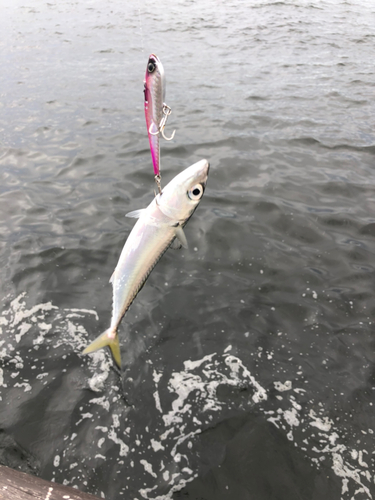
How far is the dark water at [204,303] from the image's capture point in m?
3.62

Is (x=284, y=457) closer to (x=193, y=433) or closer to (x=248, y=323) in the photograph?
(x=193, y=433)

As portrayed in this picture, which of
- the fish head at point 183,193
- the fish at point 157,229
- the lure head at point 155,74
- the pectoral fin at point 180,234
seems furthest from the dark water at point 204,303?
the lure head at point 155,74

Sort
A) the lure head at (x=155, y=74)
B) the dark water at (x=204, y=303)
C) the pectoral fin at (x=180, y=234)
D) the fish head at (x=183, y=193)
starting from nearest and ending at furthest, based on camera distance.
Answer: the lure head at (x=155, y=74) → the fish head at (x=183, y=193) → the pectoral fin at (x=180, y=234) → the dark water at (x=204, y=303)

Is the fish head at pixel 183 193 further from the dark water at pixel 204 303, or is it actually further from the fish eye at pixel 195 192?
the dark water at pixel 204 303

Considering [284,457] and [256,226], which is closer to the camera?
[284,457]

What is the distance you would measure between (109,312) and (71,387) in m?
1.12

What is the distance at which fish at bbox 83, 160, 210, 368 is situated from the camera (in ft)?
8.16

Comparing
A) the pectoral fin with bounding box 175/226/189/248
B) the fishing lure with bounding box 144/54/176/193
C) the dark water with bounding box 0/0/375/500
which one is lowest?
the dark water with bounding box 0/0/375/500

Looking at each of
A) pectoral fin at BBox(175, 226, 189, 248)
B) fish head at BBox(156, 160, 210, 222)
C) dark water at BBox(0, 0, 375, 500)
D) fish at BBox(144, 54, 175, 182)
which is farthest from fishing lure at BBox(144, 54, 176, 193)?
dark water at BBox(0, 0, 375, 500)

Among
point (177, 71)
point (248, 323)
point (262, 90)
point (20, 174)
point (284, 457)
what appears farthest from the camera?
point (177, 71)

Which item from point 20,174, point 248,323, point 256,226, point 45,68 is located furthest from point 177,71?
point 248,323

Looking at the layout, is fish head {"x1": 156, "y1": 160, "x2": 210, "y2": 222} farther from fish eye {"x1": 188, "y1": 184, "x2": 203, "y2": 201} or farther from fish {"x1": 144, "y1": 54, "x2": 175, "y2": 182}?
fish {"x1": 144, "y1": 54, "x2": 175, "y2": 182}

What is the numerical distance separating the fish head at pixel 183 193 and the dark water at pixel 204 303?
2.44 m

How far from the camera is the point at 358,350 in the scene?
447cm
